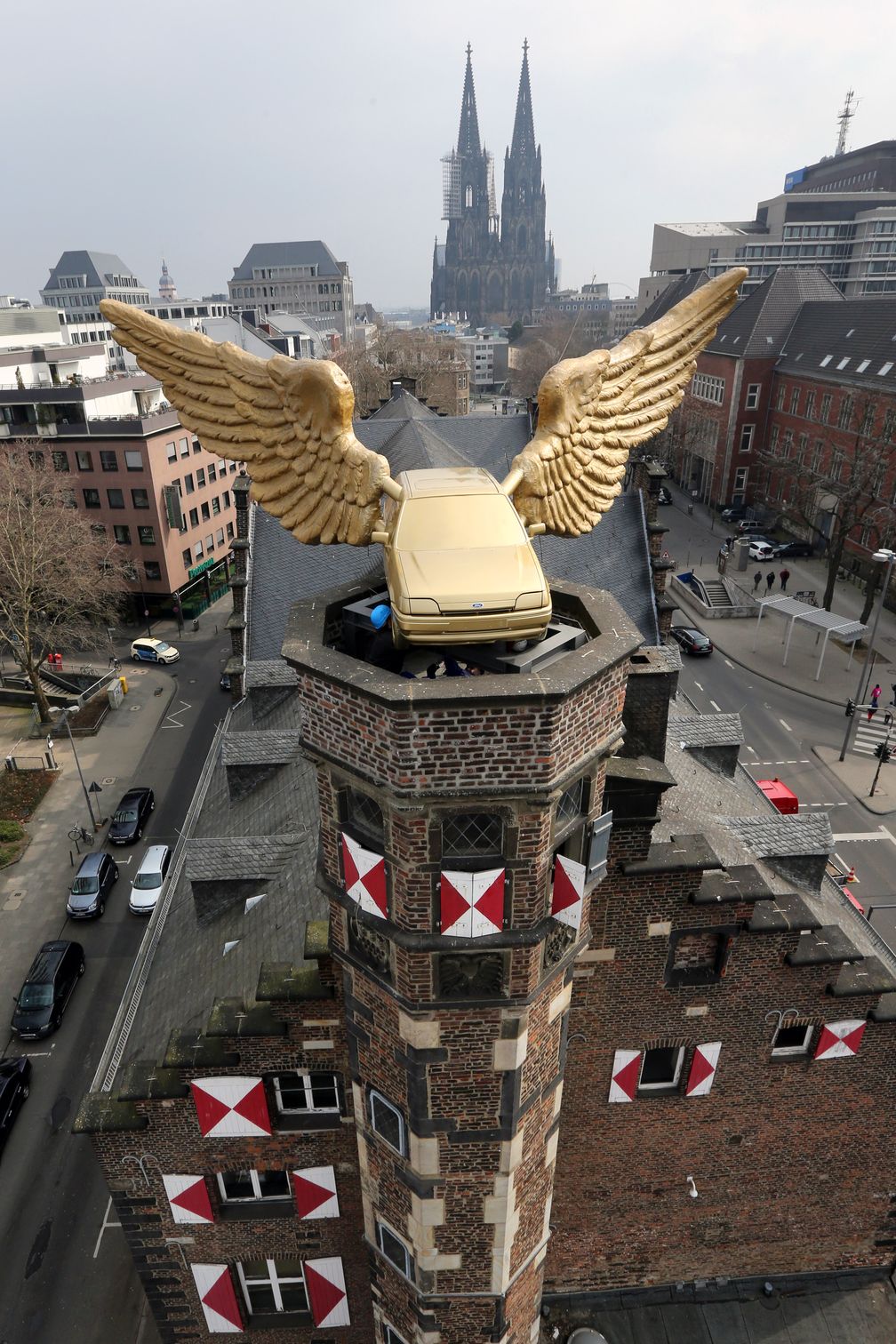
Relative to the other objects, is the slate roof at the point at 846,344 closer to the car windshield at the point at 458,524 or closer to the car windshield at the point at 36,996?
the car windshield at the point at 458,524

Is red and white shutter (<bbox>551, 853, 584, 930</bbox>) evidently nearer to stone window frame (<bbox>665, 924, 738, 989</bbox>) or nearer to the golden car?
the golden car

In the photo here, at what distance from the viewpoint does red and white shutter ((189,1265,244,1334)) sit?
14500 millimetres

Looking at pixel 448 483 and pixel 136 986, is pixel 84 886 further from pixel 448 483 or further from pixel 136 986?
pixel 448 483

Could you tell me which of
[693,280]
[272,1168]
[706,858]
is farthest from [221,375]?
[693,280]

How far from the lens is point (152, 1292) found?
48.1 ft

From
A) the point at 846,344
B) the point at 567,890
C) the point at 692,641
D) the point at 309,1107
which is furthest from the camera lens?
the point at 846,344

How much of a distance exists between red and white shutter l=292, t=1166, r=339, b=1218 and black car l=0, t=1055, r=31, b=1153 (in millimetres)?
12339

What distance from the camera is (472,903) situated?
326 inches

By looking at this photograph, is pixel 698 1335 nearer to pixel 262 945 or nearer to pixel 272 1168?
pixel 272 1168

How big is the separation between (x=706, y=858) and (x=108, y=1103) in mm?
10369

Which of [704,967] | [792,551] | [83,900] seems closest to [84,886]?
[83,900]

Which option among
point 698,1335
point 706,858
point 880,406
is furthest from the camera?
point 880,406

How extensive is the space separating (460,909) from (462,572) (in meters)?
3.54

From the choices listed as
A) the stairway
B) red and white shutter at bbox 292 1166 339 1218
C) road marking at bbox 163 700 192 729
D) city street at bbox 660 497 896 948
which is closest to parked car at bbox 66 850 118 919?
road marking at bbox 163 700 192 729
